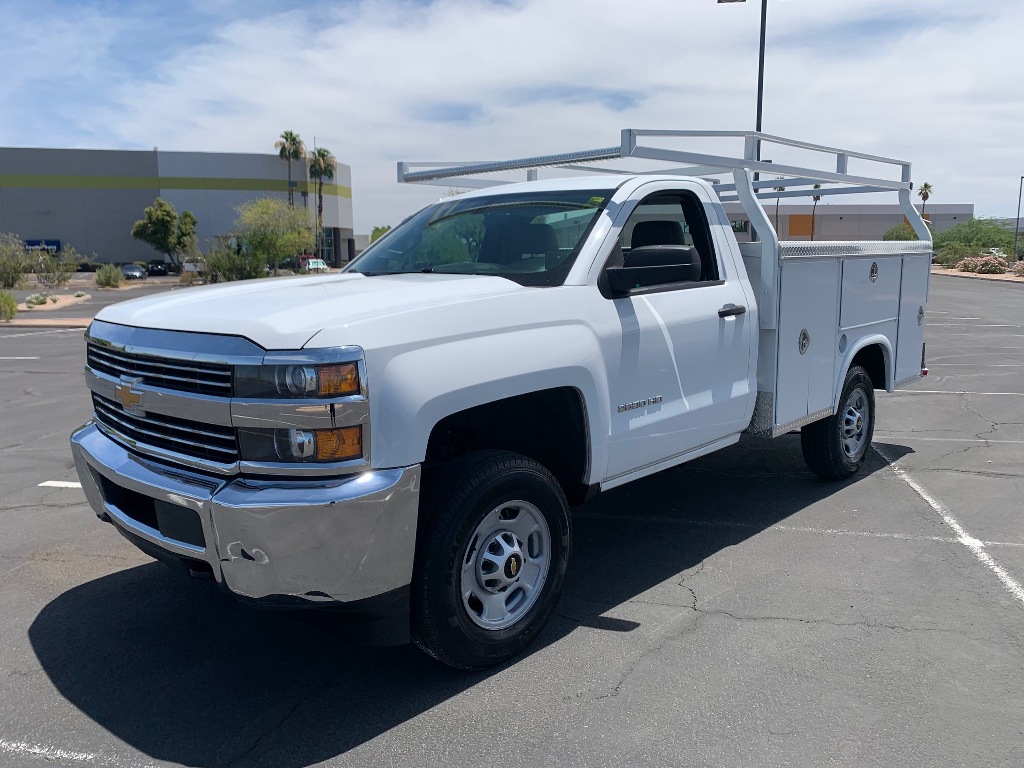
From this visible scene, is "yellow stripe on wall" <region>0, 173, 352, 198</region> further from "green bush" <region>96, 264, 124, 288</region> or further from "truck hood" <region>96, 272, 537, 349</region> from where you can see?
"truck hood" <region>96, 272, 537, 349</region>

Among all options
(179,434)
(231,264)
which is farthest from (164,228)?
(179,434)

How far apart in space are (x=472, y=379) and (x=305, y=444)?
0.72 meters

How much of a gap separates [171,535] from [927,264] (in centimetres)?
649

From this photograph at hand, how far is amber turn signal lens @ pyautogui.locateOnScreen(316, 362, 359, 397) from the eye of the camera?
2996 mm

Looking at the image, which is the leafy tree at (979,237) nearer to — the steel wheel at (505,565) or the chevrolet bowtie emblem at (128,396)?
the steel wheel at (505,565)

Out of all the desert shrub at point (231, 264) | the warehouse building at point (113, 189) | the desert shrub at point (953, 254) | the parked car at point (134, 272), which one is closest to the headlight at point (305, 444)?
the desert shrub at point (231, 264)

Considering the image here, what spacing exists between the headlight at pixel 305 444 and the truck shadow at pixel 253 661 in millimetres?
717

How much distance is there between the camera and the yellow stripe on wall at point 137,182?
2773 inches

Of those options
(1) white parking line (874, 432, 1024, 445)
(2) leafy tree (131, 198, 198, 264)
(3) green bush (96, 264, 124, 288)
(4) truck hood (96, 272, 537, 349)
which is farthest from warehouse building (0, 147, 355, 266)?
(4) truck hood (96, 272, 537, 349)

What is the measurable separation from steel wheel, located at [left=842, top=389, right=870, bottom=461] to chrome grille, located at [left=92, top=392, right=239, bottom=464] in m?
4.80

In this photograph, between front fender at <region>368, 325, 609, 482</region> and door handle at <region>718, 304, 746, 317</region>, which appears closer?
front fender at <region>368, 325, 609, 482</region>

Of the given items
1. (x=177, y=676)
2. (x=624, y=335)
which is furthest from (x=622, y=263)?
(x=177, y=676)

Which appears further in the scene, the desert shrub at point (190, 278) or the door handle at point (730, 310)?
the desert shrub at point (190, 278)

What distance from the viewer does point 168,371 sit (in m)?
3.36
